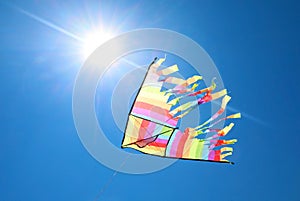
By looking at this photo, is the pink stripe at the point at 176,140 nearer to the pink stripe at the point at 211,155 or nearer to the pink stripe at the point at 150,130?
the pink stripe at the point at 150,130

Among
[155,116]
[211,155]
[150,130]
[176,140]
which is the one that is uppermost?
[155,116]

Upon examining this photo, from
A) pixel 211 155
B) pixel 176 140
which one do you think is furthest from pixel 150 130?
pixel 211 155

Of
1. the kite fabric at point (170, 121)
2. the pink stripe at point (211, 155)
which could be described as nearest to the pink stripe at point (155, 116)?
the kite fabric at point (170, 121)

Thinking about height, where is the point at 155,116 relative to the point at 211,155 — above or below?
above

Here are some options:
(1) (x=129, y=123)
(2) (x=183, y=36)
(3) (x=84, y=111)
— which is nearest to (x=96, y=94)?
(3) (x=84, y=111)

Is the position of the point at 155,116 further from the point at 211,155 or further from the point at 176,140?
the point at 211,155

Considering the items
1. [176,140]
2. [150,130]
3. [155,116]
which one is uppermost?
[155,116]

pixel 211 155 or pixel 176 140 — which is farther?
pixel 176 140

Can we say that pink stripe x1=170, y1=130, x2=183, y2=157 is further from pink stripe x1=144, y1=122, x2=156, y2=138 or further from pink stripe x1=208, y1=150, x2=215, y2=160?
pink stripe x1=208, y1=150, x2=215, y2=160

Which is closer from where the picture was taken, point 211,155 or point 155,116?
point 211,155
